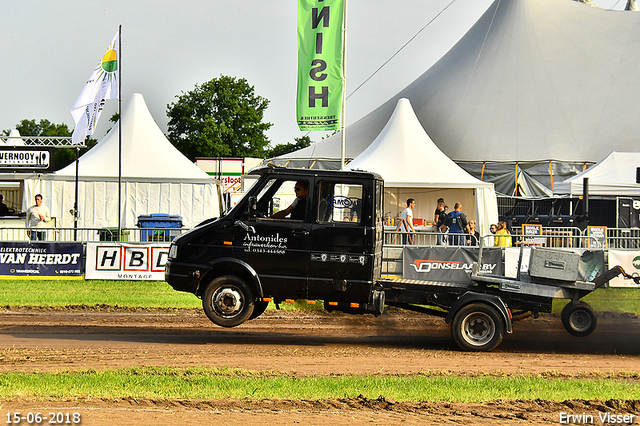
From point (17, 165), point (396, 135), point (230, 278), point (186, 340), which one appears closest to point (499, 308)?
point (230, 278)

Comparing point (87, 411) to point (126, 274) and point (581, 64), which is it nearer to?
point (126, 274)

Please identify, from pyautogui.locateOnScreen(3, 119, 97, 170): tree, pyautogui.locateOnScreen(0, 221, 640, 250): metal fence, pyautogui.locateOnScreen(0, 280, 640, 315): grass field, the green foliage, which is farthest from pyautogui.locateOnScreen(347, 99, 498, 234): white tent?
pyautogui.locateOnScreen(3, 119, 97, 170): tree

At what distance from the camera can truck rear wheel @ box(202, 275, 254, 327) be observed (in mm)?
9438

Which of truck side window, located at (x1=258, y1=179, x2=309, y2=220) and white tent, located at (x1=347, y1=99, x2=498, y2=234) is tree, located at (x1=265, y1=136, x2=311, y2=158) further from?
truck side window, located at (x1=258, y1=179, x2=309, y2=220)

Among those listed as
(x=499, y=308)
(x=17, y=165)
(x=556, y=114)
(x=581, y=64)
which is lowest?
(x=499, y=308)

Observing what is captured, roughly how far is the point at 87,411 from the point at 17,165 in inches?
813

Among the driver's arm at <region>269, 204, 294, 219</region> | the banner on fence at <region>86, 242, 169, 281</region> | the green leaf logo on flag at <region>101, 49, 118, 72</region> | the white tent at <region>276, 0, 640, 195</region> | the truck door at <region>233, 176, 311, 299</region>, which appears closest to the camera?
the truck door at <region>233, 176, 311, 299</region>

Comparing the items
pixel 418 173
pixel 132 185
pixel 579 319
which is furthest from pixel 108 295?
pixel 132 185

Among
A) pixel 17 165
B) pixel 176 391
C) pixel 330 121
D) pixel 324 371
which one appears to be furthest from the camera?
pixel 17 165

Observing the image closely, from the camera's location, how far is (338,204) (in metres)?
9.35

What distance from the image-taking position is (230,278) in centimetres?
948

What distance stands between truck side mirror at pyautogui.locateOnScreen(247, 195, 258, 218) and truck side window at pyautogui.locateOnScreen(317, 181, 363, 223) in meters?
0.92

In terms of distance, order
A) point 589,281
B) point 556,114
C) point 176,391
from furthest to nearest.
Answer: point 556,114 < point 589,281 < point 176,391

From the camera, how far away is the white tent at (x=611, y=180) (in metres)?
21.8
